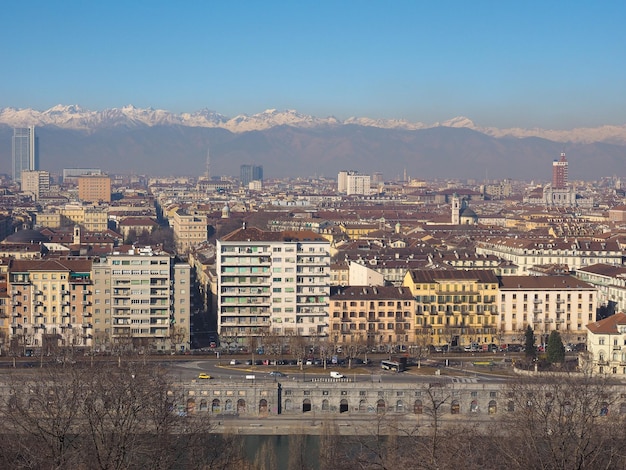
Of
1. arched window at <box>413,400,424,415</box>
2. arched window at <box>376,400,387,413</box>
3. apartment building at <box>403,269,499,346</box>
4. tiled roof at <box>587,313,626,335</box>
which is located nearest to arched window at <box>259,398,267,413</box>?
arched window at <box>376,400,387,413</box>

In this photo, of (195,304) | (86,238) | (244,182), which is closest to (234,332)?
(195,304)

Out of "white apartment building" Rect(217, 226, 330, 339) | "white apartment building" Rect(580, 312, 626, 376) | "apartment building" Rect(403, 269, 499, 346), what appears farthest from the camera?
"apartment building" Rect(403, 269, 499, 346)

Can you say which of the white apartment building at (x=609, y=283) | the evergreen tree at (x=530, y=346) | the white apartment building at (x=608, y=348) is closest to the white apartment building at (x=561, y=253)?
the white apartment building at (x=609, y=283)

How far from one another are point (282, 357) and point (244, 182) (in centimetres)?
13981

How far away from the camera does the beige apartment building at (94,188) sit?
103562 mm

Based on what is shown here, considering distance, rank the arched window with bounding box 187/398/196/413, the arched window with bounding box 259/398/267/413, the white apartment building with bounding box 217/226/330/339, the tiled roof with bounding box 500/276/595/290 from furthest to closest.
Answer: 1. the tiled roof with bounding box 500/276/595/290
2. the white apartment building with bounding box 217/226/330/339
3. the arched window with bounding box 259/398/267/413
4. the arched window with bounding box 187/398/196/413

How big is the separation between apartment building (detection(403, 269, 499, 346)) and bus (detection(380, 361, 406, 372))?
4.31 metres

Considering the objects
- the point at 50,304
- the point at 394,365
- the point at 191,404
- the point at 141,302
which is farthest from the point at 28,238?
the point at 191,404

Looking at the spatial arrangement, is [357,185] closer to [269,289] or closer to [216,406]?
[269,289]

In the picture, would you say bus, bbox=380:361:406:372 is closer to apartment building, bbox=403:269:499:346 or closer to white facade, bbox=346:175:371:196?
apartment building, bbox=403:269:499:346

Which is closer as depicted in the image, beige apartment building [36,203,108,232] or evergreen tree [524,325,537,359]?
evergreen tree [524,325,537,359]

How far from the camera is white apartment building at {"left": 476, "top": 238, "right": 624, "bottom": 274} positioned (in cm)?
4178

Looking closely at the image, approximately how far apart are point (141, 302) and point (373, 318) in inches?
242

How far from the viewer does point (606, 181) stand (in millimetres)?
187000
